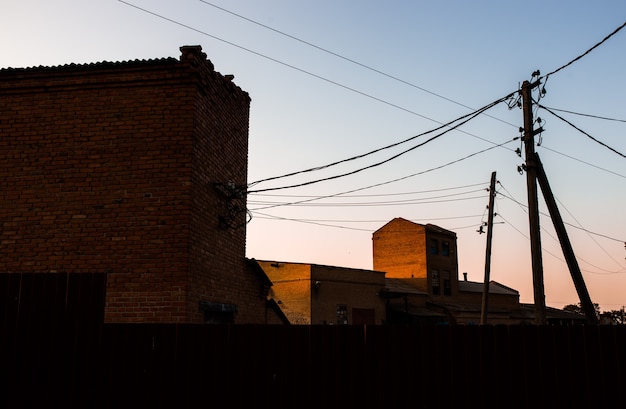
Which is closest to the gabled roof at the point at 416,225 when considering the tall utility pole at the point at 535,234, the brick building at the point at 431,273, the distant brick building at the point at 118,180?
the brick building at the point at 431,273

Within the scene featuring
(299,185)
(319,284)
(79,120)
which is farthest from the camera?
(319,284)

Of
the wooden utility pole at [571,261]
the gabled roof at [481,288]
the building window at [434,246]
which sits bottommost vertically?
the wooden utility pole at [571,261]

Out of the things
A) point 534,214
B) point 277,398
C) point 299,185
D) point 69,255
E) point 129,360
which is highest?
point 299,185

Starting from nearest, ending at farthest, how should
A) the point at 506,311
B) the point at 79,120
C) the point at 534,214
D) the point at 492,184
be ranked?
1. the point at 79,120
2. the point at 534,214
3. the point at 492,184
4. the point at 506,311

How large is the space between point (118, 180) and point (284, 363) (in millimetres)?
5013

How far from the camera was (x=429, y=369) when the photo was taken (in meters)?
7.18

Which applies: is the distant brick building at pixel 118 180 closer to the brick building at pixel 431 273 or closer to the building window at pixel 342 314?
the building window at pixel 342 314

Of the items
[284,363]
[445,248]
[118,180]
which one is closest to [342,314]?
[445,248]

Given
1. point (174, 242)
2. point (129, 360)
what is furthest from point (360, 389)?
point (174, 242)

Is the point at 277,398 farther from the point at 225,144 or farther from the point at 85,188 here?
the point at 225,144

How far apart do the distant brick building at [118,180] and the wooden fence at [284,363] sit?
233 cm

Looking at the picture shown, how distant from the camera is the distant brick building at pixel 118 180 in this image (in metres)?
9.80

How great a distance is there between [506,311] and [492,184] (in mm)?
29837

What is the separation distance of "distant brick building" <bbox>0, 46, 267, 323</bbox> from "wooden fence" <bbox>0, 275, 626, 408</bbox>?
2.33 metres
